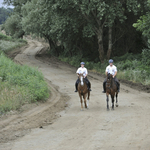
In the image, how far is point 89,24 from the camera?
33.2 meters

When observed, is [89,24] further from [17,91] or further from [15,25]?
[15,25]

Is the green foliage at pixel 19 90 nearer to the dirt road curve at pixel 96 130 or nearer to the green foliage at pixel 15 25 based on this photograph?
the dirt road curve at pixel 96 130

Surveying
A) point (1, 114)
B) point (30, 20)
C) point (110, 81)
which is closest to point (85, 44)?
point (30, 20)

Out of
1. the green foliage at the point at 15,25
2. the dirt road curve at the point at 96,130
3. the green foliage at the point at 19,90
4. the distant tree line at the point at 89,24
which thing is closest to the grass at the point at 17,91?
the green foliage at the point at 19,90

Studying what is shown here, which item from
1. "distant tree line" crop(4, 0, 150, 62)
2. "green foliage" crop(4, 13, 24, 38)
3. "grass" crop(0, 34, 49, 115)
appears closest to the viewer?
"grass" crop(0, 34, 49, 115)

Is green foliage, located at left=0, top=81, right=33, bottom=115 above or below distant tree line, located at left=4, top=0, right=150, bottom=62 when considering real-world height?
below

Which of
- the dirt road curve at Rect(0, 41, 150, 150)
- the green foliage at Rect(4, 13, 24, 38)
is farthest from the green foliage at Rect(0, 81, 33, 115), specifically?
the green foliage at Rect(4, 13, 24, 38)

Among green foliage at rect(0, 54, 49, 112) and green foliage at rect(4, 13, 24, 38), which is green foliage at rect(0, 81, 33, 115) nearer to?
green foliage at rect(0, 54, 49, 112)

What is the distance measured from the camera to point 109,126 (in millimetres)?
11336

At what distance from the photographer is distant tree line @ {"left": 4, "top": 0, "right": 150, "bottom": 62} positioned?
30141 millimetres

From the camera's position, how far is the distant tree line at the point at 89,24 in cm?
3014

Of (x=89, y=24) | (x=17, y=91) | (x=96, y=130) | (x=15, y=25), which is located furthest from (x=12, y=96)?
(x=15, y=25)

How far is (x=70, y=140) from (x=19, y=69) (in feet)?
48.7

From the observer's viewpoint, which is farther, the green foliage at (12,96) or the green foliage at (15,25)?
the green foliage at (15,25)
